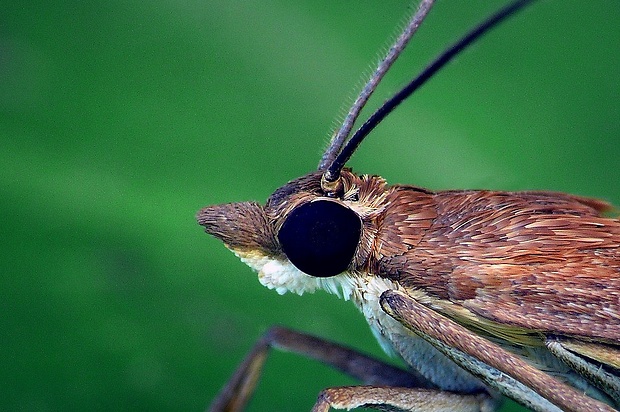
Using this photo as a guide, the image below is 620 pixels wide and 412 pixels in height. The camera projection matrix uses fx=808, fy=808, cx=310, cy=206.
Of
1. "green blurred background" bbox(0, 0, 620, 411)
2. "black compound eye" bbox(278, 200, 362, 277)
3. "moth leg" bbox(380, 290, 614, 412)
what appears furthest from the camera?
"green blurred background" bbox(0, 0, 620, 411)

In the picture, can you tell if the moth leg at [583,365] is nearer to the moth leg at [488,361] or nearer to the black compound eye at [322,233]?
the moth leg at [488,361]

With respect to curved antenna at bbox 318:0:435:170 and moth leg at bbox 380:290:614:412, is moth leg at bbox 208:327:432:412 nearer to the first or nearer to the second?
moth leg at bbox 380:290:614:412

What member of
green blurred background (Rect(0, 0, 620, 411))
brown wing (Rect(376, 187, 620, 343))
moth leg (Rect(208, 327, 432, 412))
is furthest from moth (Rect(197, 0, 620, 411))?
green blurred background (Rect(0, 0, 620, 411))

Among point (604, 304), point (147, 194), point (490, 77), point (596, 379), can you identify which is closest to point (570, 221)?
point (604, 304)

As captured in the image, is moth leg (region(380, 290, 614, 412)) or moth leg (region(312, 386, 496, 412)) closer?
moth leg (region(380, 290, 614, 412))

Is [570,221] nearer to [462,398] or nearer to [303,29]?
[462,398]

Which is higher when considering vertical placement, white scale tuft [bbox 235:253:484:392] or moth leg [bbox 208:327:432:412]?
white scale tuft [bbox 235:253:484:392]

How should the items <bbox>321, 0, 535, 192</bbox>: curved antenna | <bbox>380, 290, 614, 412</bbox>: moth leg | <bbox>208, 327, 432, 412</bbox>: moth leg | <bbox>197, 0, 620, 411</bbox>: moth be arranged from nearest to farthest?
1. <bbox>321, 0, 535, 192</bbox>: curved antenna
2. <bbox>380, 290, 614, 412</bbox>: moth leg
3. <bbox>197, 0, 620, 411</bbox>: moth
4. <bbox>208, 327, 432, 412</bbox>: moth leg

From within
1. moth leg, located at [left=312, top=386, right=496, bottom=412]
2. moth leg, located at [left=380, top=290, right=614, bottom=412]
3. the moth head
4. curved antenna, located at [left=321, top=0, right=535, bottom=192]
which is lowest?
moth leg, located at [left=312, top=386, right=496, bottom=412]
